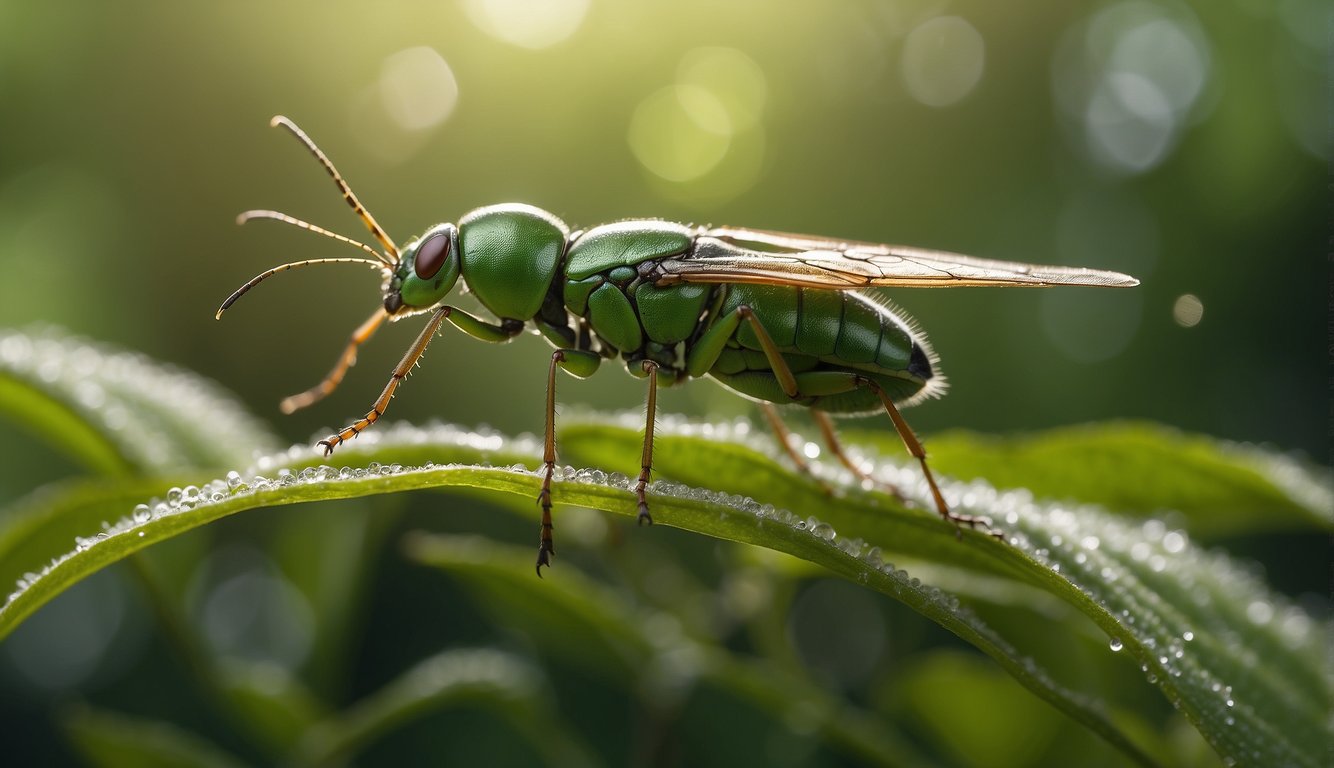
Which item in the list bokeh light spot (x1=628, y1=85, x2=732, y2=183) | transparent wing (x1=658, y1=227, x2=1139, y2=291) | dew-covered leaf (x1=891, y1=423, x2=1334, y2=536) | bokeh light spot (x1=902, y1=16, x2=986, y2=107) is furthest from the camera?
bokeh light spot (x1=902, y1=16, x2=986, y2=107)

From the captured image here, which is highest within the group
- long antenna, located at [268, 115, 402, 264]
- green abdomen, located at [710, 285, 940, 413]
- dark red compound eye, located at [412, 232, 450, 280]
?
long antenna, located at [268, 115, 402, 264]

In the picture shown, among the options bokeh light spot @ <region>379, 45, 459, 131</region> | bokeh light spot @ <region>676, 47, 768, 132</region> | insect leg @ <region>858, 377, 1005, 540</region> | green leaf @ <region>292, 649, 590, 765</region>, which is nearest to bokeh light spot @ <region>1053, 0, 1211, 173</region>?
bokeh light spot @ <region>676, 47, 768, 132</region>

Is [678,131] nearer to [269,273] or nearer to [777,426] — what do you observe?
[777,426]

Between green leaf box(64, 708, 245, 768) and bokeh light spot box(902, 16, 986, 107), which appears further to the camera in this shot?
bokeh light spot box(902, 16, 986, 107)

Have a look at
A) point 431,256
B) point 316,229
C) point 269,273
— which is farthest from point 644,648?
point 316,229

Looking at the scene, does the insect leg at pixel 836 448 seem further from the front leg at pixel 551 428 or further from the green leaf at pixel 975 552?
the front leg at pixel 551 428

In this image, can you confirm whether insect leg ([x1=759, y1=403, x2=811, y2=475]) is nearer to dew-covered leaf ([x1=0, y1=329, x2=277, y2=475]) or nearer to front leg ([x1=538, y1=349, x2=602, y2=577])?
front leg ([x1=538, y1=349, x2=602, y2=577])
